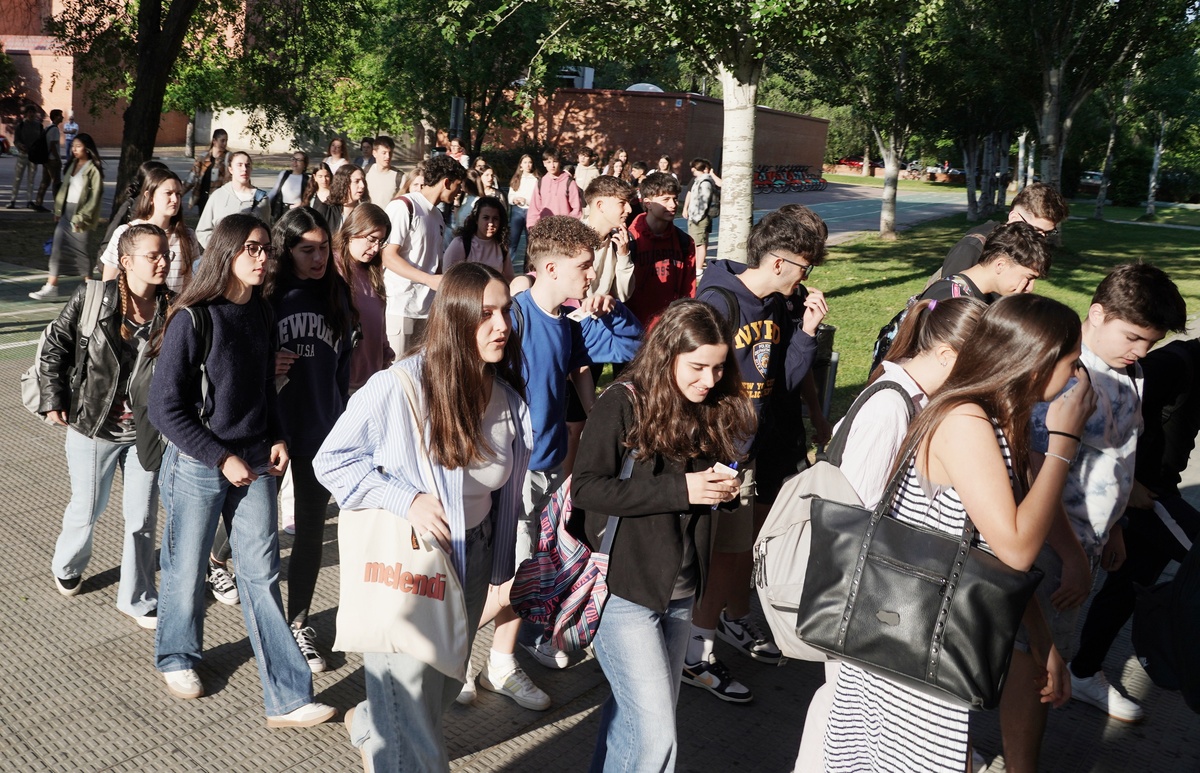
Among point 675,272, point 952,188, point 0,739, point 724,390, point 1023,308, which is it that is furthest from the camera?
point 952,188

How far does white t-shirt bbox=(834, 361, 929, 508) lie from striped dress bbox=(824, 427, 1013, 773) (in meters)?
0.22

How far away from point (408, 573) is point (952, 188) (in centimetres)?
5735

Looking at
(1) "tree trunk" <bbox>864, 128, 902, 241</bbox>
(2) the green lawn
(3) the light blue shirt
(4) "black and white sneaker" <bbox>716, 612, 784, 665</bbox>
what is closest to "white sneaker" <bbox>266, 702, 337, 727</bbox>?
(3) the light blue shirt

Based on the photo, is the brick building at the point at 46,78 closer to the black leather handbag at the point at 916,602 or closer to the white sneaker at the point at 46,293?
the white sneaker at the point at 46,293

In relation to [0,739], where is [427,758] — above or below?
above

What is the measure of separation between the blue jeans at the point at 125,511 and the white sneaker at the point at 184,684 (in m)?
0.72

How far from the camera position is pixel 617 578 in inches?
124

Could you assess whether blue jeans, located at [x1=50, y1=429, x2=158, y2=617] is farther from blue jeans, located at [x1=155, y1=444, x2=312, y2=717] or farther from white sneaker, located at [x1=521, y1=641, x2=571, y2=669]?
white sneaker, located at [x1=521, y1=641, x2=571, y2=669]

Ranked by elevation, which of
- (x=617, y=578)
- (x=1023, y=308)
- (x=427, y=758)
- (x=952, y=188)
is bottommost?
Result: (x=427, y=758)

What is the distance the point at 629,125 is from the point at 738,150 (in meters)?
27.9

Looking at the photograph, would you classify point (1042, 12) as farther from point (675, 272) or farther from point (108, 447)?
point (108, 447)

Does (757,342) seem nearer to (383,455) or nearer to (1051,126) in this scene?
(383,455)

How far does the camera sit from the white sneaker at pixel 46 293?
11.7 metres

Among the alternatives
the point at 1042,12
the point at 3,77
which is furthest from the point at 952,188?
the point at 3,77
